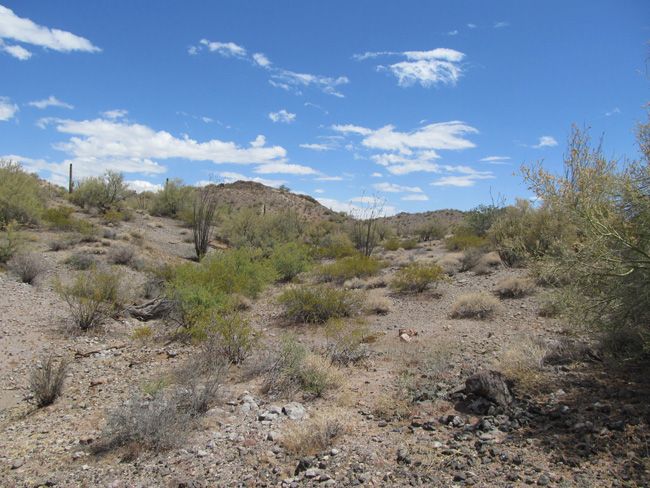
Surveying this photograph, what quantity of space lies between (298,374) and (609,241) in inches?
164

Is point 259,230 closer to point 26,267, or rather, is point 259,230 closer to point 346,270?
point 346,270

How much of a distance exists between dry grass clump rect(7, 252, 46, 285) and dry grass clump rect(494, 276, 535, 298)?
11673mm

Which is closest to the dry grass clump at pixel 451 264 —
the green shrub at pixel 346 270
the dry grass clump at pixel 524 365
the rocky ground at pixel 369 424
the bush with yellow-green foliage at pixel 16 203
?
the green shrub at pixel 346 270

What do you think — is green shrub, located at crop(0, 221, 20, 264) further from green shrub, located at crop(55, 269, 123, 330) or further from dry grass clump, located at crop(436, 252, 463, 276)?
dry grass clump, located at crop(436, 252, 463, 276)

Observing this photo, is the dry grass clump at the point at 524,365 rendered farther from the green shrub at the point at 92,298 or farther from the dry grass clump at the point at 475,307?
the green shrub at the point at 92,298

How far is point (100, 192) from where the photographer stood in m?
29.8

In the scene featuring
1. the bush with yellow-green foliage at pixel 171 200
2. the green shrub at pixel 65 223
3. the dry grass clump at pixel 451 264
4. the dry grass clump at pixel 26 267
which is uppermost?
the bush with yellow-green foliage at pixel 171 200

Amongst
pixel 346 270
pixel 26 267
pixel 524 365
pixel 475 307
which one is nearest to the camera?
pixel 524 365

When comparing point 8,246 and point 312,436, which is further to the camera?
point 8,246

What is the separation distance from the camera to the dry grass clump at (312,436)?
15.8 feet

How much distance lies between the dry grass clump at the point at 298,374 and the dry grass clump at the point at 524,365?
219 centimetres

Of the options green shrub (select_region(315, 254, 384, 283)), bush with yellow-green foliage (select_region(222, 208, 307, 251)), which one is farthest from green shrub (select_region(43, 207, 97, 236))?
green shrub (select_region(315, 254, 384, 283))

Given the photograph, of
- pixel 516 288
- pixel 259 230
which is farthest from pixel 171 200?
pixel 516 288

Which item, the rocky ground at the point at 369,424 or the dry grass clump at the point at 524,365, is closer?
the rocky ground at the point at 369,424
